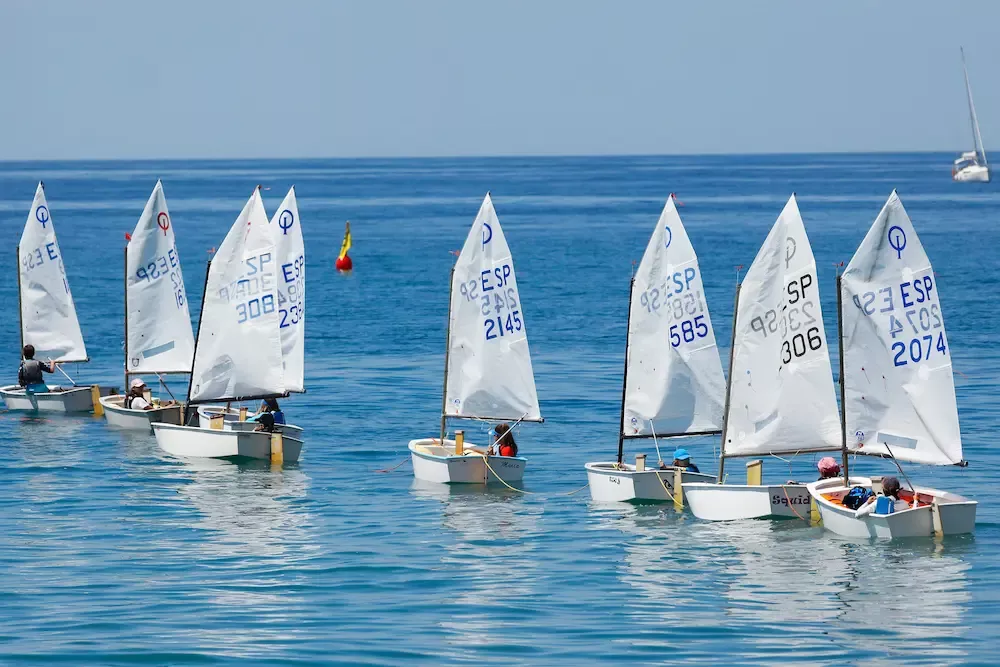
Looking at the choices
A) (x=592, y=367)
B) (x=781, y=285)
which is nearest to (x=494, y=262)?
(x=781, y=285)

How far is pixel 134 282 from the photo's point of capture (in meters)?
54.2

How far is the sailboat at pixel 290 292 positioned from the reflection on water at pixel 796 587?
15717 mm

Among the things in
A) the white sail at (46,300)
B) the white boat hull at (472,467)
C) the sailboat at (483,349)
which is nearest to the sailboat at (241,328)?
the sailboat at (483,349)

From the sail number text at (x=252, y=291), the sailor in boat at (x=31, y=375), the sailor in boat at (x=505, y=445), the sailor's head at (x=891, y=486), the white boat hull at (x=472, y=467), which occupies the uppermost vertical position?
the sail number text at (x=252, y=291)

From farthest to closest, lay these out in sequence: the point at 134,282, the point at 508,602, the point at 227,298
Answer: the point at 134,282, the point at 227,298, the point at 508,602

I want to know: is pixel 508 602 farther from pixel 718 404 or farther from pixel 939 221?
pixel 939 221

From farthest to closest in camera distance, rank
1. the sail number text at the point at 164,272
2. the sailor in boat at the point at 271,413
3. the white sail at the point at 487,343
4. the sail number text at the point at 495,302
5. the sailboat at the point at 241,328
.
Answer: the sail number text at the point at 164,272 < the sailboat at the point at 241,328 < the sailor in boat at the point at 271,413 < the sail number text at the point at 495,302 < the white sail at the point at 487,343

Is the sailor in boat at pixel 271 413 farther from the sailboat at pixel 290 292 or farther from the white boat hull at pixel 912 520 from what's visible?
the white boat hull at pixel 912 520

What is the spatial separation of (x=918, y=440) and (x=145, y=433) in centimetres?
2471

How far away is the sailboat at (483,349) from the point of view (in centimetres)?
4225

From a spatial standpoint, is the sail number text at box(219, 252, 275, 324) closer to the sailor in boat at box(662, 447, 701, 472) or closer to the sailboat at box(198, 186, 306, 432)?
the sailboat at box(198, 186, 306, 432)

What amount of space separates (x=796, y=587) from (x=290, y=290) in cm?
2372

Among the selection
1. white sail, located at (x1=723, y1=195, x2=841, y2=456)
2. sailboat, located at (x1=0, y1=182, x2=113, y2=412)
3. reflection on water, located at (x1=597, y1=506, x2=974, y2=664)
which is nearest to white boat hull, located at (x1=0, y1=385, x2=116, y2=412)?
sailboat, located at (x1=0, y1=182, x2=113, y2=412)

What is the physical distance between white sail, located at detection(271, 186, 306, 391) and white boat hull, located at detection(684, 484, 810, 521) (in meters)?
17.6
